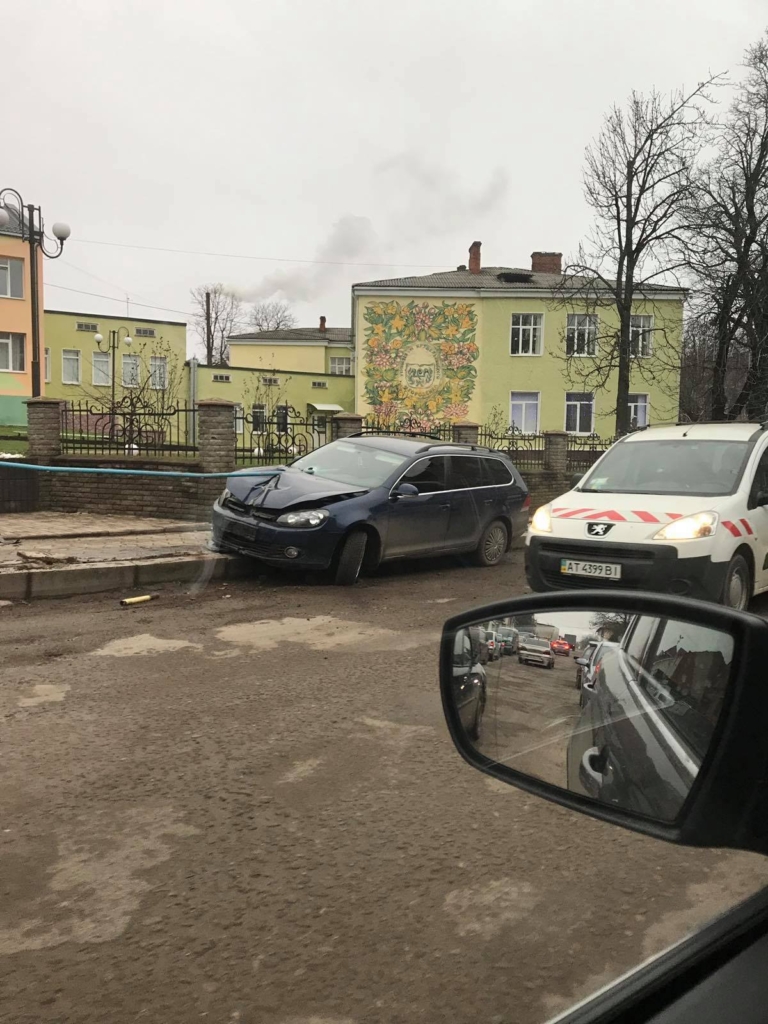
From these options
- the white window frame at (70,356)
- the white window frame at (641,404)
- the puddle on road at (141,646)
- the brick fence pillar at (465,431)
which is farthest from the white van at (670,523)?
the white window frame at (70,356)

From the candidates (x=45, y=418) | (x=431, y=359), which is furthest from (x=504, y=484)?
(x=431, y=359)

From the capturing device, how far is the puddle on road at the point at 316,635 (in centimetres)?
666

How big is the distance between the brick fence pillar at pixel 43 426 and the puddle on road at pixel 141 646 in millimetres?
9108

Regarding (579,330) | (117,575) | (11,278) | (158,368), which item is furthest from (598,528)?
(11,278)

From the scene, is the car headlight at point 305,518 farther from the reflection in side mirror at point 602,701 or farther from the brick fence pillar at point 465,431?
the brick fence pillar at point 465,431

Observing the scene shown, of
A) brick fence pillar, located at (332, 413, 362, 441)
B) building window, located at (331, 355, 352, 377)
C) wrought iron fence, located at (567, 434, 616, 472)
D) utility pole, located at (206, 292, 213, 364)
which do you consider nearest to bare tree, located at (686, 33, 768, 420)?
wrought iron fence, located at (567, 434, 616, 472)

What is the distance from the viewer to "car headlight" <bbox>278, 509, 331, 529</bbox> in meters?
8.91

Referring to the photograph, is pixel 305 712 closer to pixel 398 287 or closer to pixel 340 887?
pixel 340 887

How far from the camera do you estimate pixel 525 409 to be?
37.8 metres

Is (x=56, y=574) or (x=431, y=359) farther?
(x=431, y=359)

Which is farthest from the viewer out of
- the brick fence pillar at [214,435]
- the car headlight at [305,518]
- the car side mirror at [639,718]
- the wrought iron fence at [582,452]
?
the wrought iron fence at [582,452]

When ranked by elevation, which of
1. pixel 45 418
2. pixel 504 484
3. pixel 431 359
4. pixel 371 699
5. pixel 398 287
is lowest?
pixel 371 699

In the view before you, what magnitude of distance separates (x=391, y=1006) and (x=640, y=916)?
3.10ft

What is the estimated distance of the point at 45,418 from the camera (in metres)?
14.7
